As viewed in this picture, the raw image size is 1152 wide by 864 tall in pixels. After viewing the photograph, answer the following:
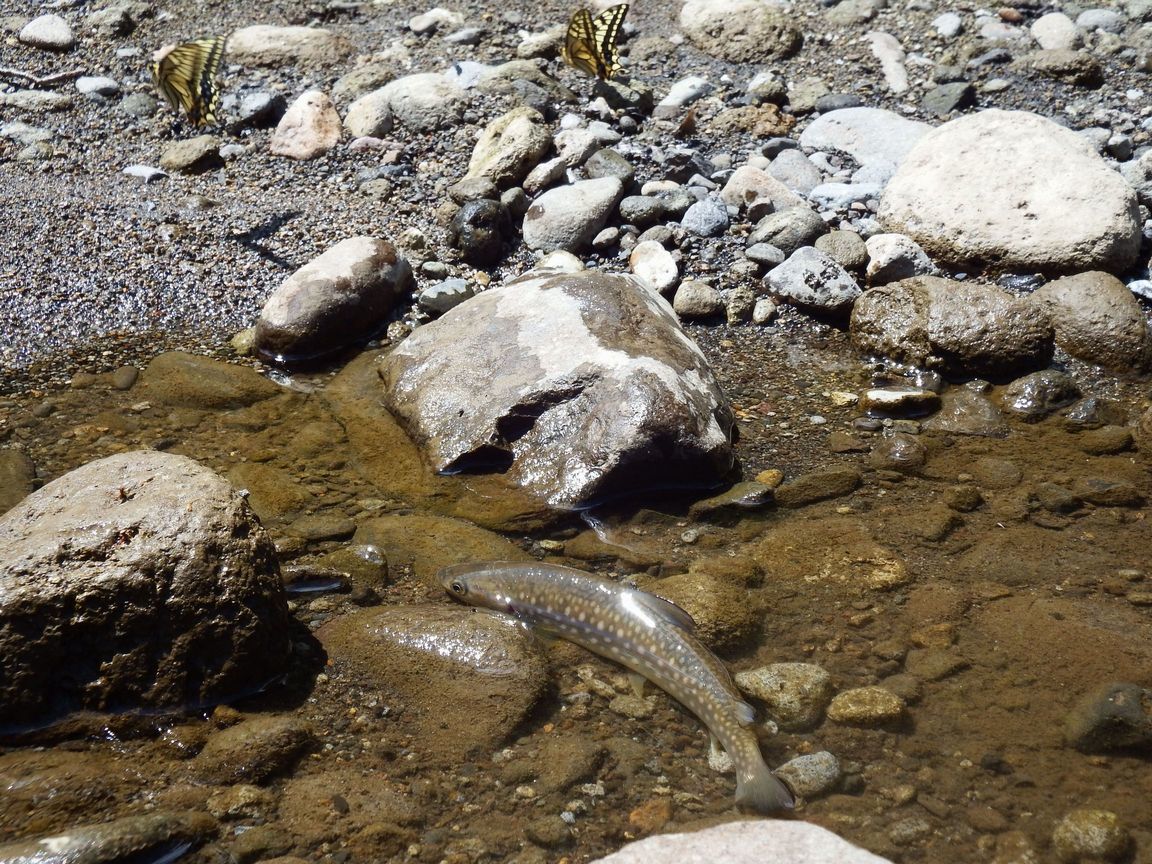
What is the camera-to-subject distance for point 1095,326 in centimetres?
649

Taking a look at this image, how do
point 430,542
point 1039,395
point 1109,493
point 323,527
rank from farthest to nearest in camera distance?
point 1039,395, point 1109,493, point 323,527, point 430,542

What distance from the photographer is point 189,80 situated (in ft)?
29.2

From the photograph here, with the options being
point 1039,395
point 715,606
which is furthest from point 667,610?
point 1039,395

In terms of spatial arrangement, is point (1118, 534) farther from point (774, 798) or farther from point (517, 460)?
point (517, 460)

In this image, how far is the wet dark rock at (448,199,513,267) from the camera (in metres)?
7.63

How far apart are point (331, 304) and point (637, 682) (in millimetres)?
3726

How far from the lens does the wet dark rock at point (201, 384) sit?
6180mm

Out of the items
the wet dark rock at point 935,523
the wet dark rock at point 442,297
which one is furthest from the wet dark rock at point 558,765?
the wet dark rock at point 442,297

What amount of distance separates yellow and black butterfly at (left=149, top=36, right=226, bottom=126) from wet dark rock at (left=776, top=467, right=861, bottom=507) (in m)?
6.62

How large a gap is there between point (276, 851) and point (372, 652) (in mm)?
965

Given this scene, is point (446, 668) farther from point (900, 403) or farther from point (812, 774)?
point (900, 403)

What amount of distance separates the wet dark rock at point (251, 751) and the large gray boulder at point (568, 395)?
190cm

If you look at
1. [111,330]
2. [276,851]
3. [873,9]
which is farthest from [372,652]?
[873,9]

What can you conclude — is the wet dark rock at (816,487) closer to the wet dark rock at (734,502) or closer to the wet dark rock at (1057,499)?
the wet dark rock at (734,502)
